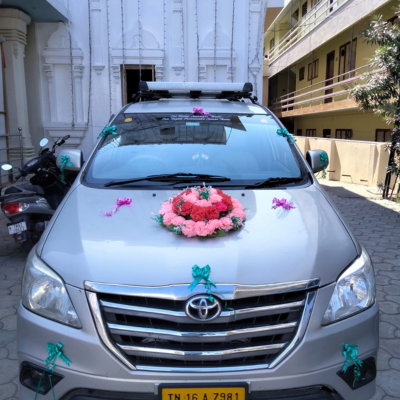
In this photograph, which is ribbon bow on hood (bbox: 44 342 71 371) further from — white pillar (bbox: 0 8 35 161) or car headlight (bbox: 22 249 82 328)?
white pillar (bbox: 0 8 35 161)

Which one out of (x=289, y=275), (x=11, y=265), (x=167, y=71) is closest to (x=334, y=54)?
(x=167, y=71)

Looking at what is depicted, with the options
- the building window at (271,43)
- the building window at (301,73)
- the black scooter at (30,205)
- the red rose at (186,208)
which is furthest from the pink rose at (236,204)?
the building window at (271,43)

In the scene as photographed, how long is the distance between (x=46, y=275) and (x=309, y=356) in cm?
120

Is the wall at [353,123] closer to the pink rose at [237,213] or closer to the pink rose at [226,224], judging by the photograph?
the pink rose at [237,213]

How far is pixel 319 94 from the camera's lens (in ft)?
63.3

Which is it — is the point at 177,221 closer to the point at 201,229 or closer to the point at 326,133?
the point at 201,229

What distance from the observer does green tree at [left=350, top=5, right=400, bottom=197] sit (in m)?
7.15

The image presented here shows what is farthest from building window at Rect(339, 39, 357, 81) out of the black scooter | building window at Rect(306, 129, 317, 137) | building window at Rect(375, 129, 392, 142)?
the black scooter

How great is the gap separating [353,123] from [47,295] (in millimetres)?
16059

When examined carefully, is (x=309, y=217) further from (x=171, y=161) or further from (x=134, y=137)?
(x=134, y=137)

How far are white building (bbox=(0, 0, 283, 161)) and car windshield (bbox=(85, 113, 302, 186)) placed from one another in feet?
20.4

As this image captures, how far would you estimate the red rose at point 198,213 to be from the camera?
210cm

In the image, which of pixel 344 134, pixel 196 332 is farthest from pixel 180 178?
pixel 344 134

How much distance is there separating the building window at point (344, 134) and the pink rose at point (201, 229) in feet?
50.7
